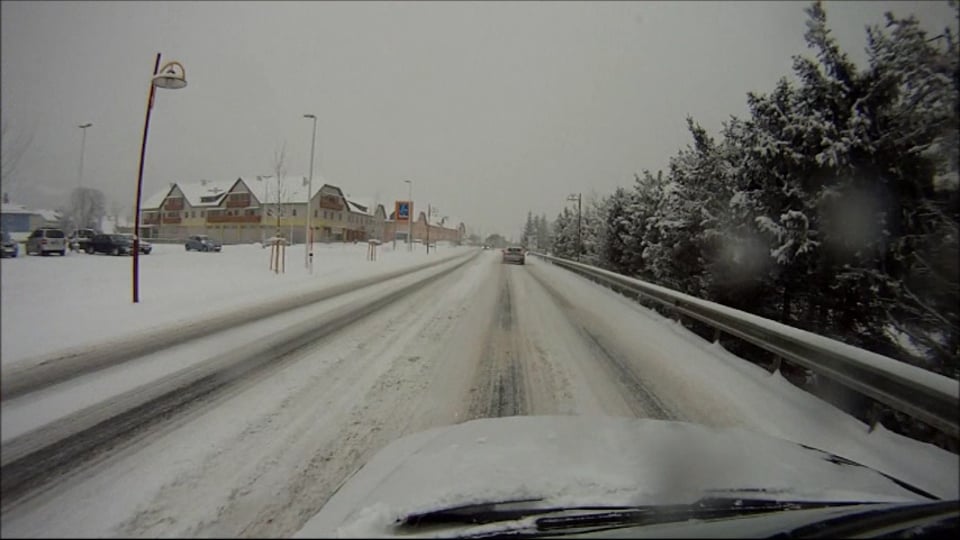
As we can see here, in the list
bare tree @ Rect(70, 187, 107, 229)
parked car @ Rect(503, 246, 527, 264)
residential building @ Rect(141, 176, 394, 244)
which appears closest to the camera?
bare tree @ Rect(70, 187, 107, 229)

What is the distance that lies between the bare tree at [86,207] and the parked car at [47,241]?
0.12m

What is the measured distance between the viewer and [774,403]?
4.21 m

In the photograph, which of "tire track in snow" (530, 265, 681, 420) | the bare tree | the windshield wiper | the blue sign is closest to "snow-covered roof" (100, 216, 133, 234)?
the bare tree

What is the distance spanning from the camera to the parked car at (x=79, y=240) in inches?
103

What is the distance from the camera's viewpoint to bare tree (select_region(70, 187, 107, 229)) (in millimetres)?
2477

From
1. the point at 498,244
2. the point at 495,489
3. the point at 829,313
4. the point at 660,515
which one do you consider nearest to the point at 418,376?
the point at 495,489

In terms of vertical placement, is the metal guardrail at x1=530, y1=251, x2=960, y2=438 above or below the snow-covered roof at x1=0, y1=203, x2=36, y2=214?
below

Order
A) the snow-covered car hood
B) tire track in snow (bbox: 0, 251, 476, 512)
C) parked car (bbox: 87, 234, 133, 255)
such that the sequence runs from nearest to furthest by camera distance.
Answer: the snow-covered car hood < tire track in snow (bbox: 0, 251, 476, 512) < parked car (bbox: 87, 234, 133, 255)

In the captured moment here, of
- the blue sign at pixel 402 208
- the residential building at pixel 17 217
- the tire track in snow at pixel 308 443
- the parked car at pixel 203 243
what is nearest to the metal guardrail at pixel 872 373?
the tire track in snow at pixel 308 443

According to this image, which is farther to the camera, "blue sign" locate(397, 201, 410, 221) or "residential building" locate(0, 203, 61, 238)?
"blue sign" locate(397, 201, 410, 221)

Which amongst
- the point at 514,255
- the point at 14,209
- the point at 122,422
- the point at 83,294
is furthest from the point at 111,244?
the point at 514,255

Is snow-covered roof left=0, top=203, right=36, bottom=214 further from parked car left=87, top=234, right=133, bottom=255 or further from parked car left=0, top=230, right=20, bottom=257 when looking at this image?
parked car left=87, top=234, right=133, bottom=255

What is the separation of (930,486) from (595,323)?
20.2 feet

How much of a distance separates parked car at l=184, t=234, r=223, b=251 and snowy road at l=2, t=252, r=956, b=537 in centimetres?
143
